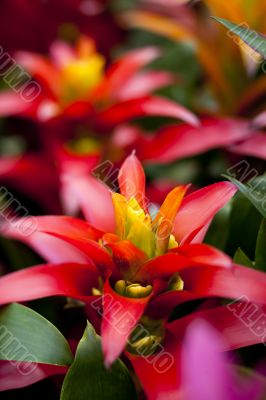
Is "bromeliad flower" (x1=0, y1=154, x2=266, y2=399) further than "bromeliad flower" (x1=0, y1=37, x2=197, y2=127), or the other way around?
"bromeliad flower" (x1=0, y1=37, x2=197, y2=127)

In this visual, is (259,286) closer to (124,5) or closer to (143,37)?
(143,37)

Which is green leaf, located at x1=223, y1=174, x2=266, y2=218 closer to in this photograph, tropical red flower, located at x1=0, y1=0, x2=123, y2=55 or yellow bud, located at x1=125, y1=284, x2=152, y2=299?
yellow bud, located at x1=125, y1=284, x2=152, y2=299

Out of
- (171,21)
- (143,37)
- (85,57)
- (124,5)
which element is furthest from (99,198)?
(124,5)

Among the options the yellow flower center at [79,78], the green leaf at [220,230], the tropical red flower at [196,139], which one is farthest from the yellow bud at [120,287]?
the yellow flower center at [79,78]

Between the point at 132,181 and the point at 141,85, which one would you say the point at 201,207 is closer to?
the point at 132,181

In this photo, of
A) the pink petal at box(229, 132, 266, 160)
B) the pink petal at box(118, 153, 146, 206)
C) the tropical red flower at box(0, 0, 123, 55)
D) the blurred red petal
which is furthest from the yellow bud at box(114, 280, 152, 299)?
the tropical red flower at box(0, 0, 123, 55)

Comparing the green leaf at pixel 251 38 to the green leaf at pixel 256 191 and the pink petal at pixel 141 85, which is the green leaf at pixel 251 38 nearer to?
the green leaf at pixel 256 191
